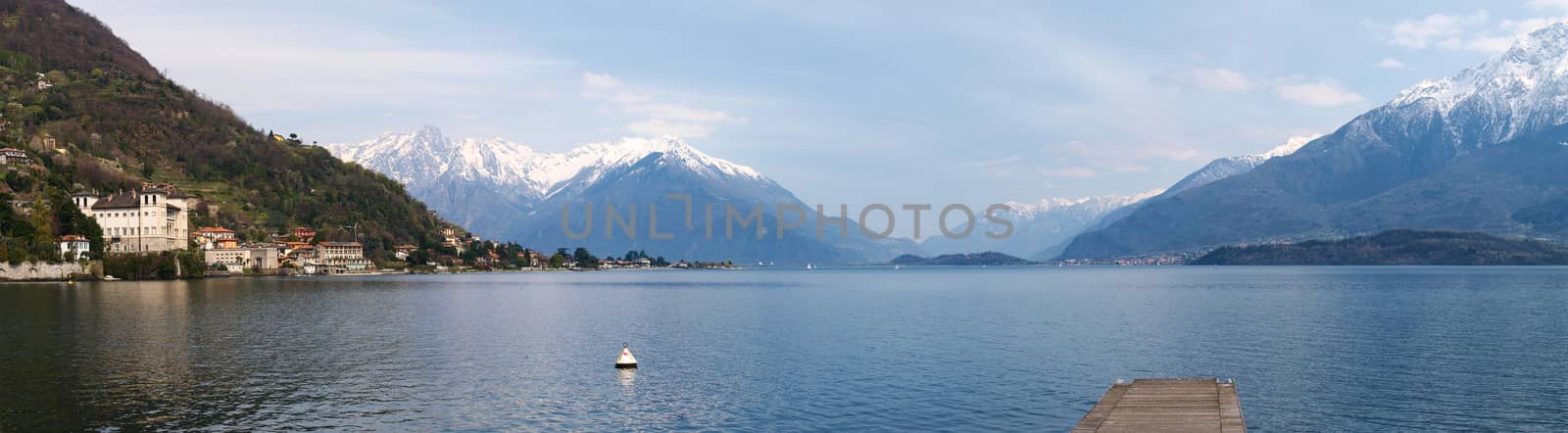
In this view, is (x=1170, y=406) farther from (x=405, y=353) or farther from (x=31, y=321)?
(x=31, y=321)

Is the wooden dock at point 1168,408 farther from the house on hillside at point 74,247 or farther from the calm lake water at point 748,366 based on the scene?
the house on hillside at point 74,247

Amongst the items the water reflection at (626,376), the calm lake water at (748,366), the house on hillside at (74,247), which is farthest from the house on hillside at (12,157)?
the water reflection at (626,376)

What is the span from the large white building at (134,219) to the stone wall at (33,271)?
24.0 meters

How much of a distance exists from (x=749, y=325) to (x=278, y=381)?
43335 mm

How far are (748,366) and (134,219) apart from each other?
586ft

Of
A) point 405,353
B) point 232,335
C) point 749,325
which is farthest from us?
point 749,325

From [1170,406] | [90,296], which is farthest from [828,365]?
[90,296]

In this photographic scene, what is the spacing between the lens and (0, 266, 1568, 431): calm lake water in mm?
38156

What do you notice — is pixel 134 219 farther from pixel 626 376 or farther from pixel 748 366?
pixel 748 366

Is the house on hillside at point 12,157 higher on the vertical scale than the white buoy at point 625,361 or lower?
higher

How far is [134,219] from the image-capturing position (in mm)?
190250

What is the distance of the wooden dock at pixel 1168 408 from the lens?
32250 mm

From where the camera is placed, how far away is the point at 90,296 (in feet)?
364

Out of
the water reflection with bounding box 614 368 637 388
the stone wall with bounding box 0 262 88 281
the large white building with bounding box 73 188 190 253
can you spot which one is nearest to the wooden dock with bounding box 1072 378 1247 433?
the water reflection with bounding box 614 368 637 388
